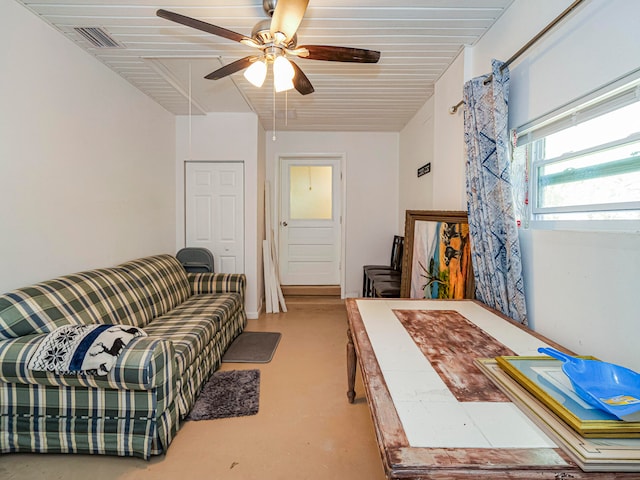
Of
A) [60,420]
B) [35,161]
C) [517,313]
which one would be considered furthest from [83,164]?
[517,313]

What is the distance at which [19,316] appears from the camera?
170 centimetres

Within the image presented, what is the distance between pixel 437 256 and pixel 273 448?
1.64m

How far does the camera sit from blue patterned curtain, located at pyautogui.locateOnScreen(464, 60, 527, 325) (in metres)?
1.69

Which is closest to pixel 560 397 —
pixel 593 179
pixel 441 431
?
pixel 441 431

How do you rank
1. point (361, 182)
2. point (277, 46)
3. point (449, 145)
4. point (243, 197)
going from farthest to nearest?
point (361, 182) < point (243, 197) < point (449, 145) < point (277, 46)

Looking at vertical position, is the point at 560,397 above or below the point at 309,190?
below

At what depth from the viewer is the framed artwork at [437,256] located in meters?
2.20

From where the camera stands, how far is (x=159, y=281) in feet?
9.55

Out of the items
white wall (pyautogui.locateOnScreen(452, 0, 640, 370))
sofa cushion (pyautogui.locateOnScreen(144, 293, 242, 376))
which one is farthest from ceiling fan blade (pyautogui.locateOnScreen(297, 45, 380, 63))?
sofa cushion (pyautogui.locateOnScreen(144, 293, 242, 376))

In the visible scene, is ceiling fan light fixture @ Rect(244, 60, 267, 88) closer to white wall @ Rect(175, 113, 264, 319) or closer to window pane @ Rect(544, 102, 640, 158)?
window pane @ Rect(544, 102, 640, 158)

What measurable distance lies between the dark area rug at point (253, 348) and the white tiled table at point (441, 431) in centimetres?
183

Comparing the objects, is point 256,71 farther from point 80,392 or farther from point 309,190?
point 309,190

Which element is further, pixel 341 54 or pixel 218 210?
pixel 218 210

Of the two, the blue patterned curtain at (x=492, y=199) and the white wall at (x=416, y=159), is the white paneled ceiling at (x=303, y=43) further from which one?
the blue patterned curtain at (x=492, y=199)
